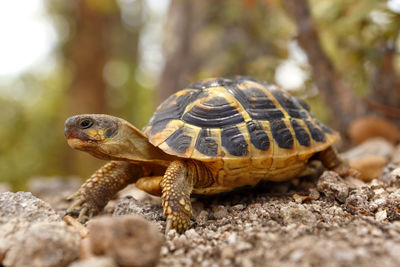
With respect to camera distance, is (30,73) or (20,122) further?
(30,73)

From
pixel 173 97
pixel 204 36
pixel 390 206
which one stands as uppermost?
pixel 204 36

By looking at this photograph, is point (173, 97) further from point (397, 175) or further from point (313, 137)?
point (397, 175)

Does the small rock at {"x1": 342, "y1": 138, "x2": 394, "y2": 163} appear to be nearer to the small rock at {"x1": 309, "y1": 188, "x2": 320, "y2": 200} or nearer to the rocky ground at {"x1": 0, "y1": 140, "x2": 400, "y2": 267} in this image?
the rocky ground at {"x1": 0, "y1": 140, "x2": 400, "y2": 267}

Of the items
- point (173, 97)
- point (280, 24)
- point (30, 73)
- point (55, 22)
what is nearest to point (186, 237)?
point (173, 97)

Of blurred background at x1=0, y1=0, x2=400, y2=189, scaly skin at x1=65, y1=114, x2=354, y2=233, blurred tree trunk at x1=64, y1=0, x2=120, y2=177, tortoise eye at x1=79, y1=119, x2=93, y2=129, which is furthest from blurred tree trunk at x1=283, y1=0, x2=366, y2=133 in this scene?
blurred tree trunk at x1=64, y1=0, x2=120, y2=177

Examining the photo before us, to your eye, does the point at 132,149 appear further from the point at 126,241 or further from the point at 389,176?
the point at 389,176

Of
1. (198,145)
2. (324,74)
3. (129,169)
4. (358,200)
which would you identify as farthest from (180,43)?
(358,200)

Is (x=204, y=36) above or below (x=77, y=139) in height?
above

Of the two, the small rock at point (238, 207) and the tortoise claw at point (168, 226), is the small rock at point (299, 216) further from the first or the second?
the tortoise claw at point (168, 226)
